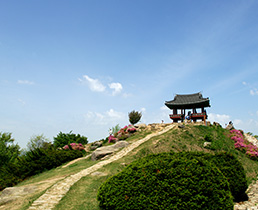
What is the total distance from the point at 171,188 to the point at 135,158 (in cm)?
822

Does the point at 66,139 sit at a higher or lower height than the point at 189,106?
lower

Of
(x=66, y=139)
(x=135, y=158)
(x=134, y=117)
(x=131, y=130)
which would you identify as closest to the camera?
(x=135, y=158)

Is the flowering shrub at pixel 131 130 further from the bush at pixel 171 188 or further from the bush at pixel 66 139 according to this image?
the bush at pixel 171 188

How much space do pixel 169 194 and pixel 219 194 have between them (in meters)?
1.53

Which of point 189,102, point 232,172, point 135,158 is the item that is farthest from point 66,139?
point 232,172

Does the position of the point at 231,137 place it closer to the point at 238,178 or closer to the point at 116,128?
the point at 238,178

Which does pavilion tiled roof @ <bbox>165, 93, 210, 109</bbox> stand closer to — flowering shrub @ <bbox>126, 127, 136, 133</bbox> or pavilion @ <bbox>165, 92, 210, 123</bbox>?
pavilion @ <bbox>165, 92, 210, 123</bbox>

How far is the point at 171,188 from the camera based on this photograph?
Result: 5.46 meters

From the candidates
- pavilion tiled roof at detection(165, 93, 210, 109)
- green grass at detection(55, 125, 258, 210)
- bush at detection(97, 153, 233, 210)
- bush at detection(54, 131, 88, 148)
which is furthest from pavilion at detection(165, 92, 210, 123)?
bush at detection(97, 153, 233, 210)

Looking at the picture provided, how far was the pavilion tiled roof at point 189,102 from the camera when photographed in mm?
27719

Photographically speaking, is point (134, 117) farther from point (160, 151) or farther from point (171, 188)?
point (171, 188)

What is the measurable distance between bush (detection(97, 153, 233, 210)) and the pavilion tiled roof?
75.3 ft

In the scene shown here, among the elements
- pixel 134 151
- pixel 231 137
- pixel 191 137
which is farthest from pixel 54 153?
pixel 231 137

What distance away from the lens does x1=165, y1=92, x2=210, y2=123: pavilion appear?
27.5 meters
